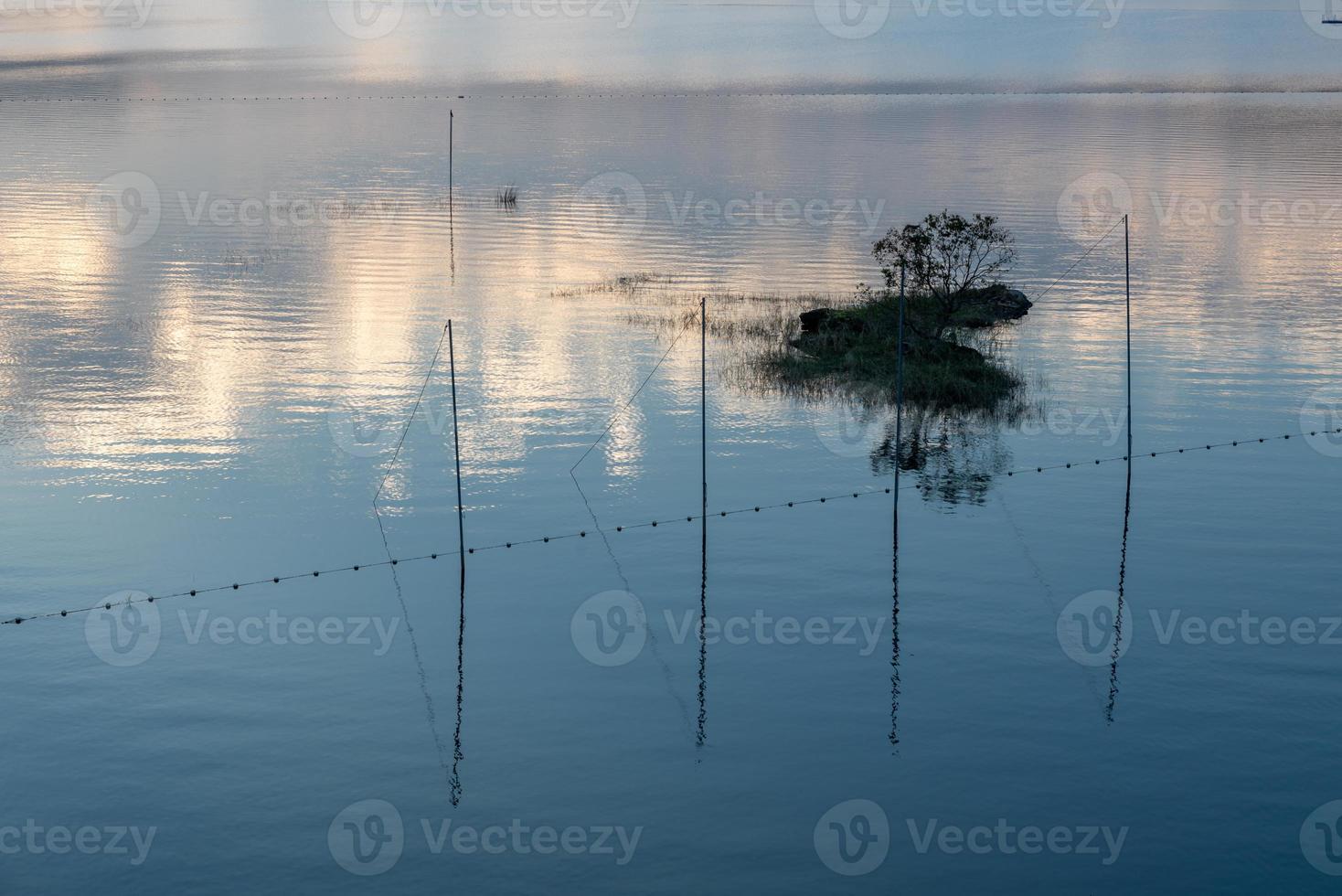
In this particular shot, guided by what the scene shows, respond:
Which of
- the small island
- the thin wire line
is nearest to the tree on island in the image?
the small island

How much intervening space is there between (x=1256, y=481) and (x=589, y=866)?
2881 centimetres

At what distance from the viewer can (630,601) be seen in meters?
37.8

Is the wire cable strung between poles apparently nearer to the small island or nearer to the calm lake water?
the calm lake water

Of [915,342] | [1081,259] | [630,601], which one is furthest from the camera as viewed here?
[1081,259]

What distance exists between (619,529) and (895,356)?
20745 millimetres

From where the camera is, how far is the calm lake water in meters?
27.2

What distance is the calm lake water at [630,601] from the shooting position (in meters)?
27.2

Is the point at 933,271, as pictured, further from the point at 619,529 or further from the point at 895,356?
the point at 619,529

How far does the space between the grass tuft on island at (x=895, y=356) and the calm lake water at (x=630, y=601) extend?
7.27 ft

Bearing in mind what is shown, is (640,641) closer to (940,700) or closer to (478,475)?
(940,700)

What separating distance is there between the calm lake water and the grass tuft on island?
2214 millimetres

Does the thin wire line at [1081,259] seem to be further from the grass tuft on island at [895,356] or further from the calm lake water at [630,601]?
the grass tuft on island at [895,356]

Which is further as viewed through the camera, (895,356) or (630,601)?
(895,356)

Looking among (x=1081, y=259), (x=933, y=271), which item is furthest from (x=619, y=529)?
(x=1081, y=259)
